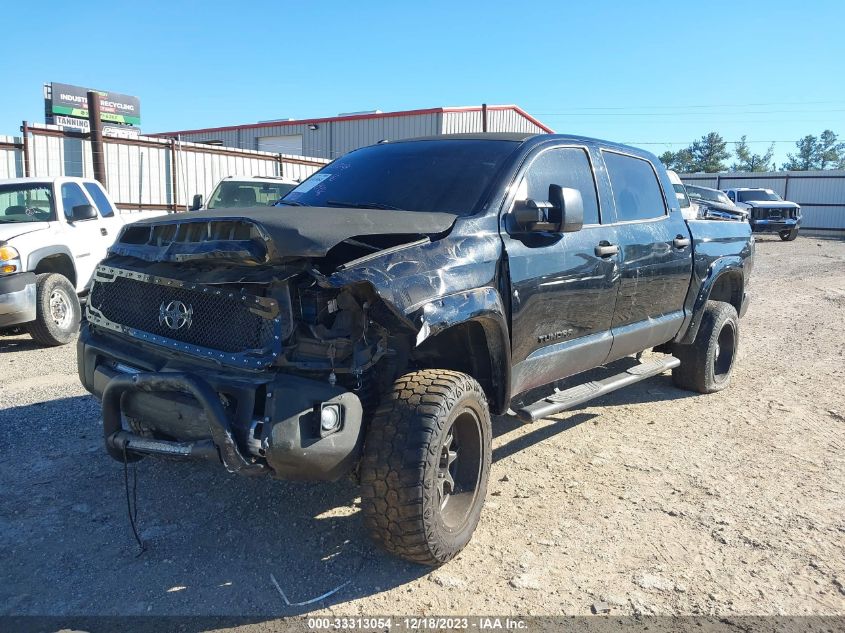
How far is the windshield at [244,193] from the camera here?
11211 mm

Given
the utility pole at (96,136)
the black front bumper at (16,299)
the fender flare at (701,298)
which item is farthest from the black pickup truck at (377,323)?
the utility pole at (96,136)

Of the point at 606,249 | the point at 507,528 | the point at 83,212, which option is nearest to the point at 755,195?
the point at 83,212

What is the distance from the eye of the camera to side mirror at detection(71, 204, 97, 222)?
799 cm

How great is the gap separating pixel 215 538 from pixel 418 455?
48.6 inches

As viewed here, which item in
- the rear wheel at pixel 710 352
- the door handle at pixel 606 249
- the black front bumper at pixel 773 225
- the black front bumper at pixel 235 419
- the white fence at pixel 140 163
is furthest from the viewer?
the black front bumper at pixel 773 225

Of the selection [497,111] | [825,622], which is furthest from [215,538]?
[497,111]

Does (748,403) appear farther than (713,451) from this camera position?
Yes

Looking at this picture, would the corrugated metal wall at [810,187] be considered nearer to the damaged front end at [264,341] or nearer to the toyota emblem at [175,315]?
the damaged front end at [264,341]

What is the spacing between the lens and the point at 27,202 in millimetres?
8156

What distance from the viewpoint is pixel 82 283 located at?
8.25m

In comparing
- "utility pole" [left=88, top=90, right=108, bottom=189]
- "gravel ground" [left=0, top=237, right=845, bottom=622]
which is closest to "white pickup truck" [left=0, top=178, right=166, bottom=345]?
"gravel ground" [left=0, top=237, right=845, bottom=622]

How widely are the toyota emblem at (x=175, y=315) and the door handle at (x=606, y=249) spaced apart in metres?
2.46

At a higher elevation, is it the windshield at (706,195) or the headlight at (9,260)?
the windshield at (706,195)

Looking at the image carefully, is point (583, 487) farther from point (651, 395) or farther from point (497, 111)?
point (497, 111)
